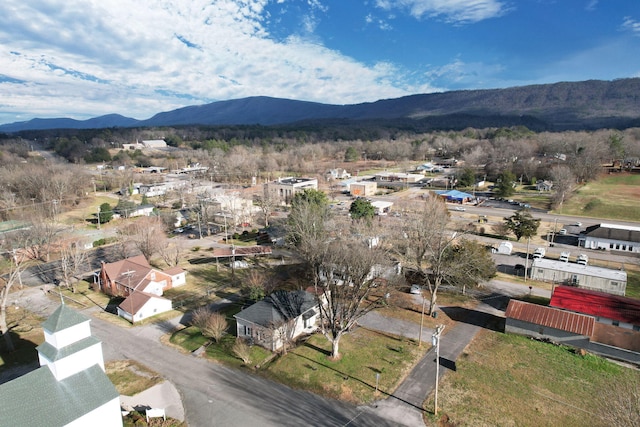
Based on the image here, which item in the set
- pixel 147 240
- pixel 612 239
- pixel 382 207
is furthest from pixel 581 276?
pixel 147 240

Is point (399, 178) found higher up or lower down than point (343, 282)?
lower down

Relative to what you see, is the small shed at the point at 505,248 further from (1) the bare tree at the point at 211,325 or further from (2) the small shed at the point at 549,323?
(1) the bare tree at the point at 211,325

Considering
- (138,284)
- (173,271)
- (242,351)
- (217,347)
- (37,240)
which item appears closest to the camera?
(242,351)

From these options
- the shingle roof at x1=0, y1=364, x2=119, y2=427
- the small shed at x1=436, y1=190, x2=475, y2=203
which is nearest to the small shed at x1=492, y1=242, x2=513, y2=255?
the small shed at x1=436, y1=190, x2=475, y2=203

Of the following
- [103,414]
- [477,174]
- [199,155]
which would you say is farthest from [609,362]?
[199,155]

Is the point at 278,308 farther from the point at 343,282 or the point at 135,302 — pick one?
the point at 135,302

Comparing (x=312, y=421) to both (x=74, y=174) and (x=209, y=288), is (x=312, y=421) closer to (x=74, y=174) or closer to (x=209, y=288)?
(x=209, y=288)

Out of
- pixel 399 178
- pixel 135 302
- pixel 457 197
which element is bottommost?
pixel 135 302

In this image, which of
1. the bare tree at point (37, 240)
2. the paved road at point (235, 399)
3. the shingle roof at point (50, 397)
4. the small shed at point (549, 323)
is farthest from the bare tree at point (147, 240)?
the small shed at point (549, 323)
